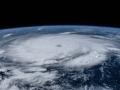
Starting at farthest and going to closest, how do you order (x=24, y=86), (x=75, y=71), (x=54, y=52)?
(x=54, y=52) → (x=75, y=71) → (x=24, y=86)

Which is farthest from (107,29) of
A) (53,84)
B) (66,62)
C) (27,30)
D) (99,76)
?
(53,84)

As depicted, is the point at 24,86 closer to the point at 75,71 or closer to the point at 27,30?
the point at 75,71

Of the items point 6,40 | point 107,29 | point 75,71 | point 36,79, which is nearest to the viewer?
point 36,79

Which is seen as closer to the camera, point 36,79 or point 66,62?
point 36,79

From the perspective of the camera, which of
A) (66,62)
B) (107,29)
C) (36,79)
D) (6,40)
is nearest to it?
(36,79)

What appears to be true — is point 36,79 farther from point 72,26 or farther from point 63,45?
point 72,26

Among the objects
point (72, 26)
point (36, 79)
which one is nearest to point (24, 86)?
point (36, 79)
